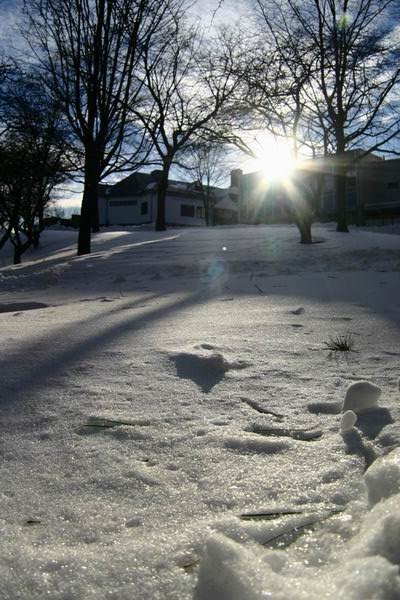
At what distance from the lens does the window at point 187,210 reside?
41.4 m

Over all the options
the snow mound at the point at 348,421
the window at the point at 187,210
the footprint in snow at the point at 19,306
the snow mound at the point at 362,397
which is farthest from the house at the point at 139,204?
the snow mound at the point at 348,421

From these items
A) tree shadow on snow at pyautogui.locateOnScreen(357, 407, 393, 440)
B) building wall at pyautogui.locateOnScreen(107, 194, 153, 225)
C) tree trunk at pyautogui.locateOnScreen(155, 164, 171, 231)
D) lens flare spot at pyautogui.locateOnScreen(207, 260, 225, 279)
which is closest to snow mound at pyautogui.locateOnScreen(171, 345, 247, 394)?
tree shadow on snow at pyautogui.locateOnScreen(357, 407, 393, 440)

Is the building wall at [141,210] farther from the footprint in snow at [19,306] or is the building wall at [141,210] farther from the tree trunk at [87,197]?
the footprint in snow at [19,306]

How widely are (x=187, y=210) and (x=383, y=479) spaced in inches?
1637

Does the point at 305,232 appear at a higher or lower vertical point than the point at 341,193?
lower

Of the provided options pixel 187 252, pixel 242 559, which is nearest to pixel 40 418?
pixel 242 559

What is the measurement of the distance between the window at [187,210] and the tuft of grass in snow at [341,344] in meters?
39.8

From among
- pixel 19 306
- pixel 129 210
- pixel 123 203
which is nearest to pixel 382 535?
pixel 19 306

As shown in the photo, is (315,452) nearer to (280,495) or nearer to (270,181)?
(280,495)

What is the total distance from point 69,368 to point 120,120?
10213mm

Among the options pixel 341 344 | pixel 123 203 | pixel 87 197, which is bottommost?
pixel 341 344

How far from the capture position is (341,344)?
2.26 metres

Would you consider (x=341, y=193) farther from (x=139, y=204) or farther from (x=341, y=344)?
(x=139, y=204)

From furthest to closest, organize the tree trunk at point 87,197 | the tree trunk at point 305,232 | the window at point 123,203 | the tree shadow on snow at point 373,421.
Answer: the window at point 123,203, the tree trunk at point 87,197, the tree trunk at point 305,232, the tree shadow on snow at point 373,421
